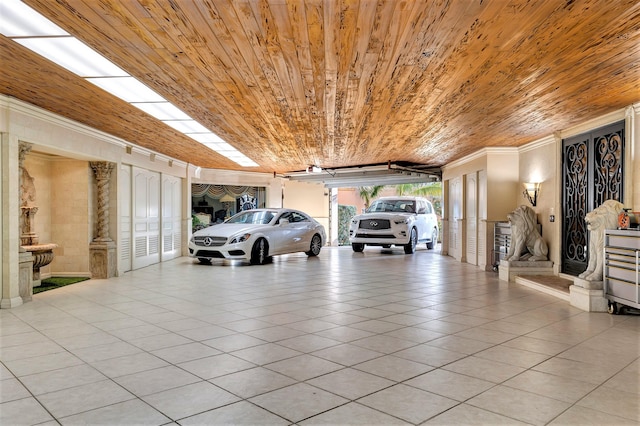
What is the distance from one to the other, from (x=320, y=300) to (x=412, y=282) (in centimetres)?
236

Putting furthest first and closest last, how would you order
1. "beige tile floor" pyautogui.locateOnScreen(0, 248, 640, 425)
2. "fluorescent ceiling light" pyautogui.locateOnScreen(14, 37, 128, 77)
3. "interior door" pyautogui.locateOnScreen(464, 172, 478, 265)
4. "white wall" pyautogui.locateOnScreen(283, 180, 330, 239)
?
"white wall" pyautogui.locateOnScreen(283, 180, 330, 239) → "interior door" pyautogui.locateOnScreen(464, 172, 478, 265) → "fluorescent ceiling light" pyautogui.locateOnScreen(14, 37, 128, 77) → "beige tile floor" pyautogui.locateOnScreen(0, 248, 640, 425)

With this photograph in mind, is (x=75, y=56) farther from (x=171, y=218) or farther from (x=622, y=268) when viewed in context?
(x=171, y=218)

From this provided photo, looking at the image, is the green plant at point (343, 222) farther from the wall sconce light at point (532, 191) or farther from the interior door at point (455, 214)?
the wall sconce light at point (532, 191)

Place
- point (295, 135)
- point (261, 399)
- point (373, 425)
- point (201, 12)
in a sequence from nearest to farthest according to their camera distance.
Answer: point (373, 425), point (261, 399), point (201, 12), point (295, 135)

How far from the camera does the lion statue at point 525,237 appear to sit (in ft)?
26.1

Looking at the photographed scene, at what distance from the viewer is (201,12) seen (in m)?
3.02

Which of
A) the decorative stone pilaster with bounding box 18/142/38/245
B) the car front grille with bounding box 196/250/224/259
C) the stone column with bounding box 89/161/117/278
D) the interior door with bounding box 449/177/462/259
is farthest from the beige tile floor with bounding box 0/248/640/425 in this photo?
the interior door with bounding box 449/177/462/259

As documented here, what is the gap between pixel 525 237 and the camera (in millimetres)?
7938

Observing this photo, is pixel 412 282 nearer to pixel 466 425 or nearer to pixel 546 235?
pixel 546 235

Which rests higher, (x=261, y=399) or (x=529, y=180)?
(x=529, y=180)

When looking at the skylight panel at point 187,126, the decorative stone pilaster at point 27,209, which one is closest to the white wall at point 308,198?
the skylight panel at point 187,126

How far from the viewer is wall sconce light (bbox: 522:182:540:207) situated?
8.45 meters

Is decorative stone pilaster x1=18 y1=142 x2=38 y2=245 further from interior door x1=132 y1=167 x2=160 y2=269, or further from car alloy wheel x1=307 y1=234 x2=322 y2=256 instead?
car alloy wheel x1=307 y1=234 x2=322 y2=256

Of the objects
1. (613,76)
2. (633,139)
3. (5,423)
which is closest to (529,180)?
(633,139)
